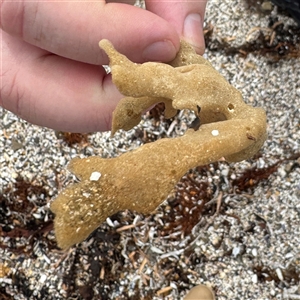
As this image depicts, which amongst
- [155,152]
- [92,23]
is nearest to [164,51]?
[92,23]

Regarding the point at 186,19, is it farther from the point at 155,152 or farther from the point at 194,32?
the point at 155,152

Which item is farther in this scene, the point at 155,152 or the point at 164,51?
the point at 164,51

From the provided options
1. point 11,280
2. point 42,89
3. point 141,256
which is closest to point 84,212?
point 42,89

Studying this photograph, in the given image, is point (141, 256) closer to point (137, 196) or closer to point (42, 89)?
point (42, 89)

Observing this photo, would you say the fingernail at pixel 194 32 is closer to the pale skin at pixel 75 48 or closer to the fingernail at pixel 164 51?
the pale skin at pixel 75 48

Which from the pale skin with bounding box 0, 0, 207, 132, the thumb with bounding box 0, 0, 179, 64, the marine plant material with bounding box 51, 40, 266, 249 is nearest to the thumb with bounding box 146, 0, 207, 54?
the pale skin with bounding box 0, 0, 207, 132

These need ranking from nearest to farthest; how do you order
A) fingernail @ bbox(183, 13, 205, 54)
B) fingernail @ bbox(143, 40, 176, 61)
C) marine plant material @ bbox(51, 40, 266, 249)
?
marine plant material @ bbox(51, 40, 266, 249)
fingernail @ bbox(143, 40, 176, 61)
fingernail @ bbox(183, 13, 205, 54)

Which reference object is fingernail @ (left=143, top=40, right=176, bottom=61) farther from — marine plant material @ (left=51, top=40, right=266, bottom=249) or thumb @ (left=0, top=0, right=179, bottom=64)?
marine plant material @ (left=51, top=40, right=266, bottom=249)
